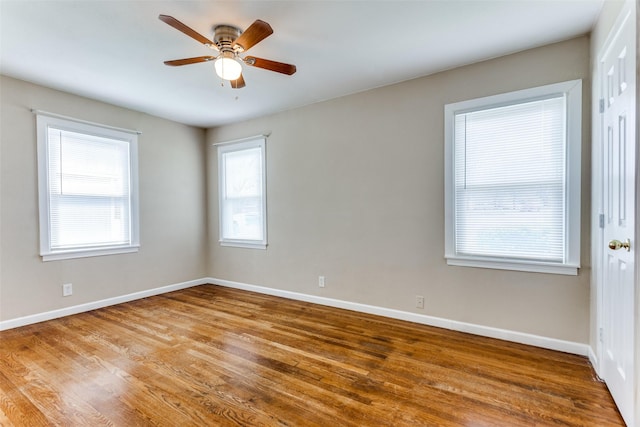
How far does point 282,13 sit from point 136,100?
2606mm

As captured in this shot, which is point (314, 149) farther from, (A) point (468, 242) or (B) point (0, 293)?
(B) point (0, 293)

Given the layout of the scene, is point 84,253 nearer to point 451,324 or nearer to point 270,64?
point 270,64

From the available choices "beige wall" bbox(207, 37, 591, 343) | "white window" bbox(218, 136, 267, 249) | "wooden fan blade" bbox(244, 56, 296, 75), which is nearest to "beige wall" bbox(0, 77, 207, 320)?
"white window" bbox(218, 136, 267, 249)

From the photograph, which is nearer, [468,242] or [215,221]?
[468,242]

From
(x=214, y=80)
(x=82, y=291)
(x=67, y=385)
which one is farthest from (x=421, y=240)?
(x=82, y=291)

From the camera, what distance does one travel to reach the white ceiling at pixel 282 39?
2113mm

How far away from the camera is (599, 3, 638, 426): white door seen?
1.60 m

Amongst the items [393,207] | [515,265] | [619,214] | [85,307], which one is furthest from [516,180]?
[85,307]

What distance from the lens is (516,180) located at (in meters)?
2.73

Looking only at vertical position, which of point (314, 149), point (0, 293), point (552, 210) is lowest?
point (0, 293)

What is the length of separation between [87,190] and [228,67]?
9.01 ft

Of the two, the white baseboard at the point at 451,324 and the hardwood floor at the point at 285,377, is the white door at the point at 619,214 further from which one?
the white baseboard at the point at 451,324

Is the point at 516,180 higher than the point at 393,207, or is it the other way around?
the point at 516,180

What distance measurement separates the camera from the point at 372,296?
358 cm
